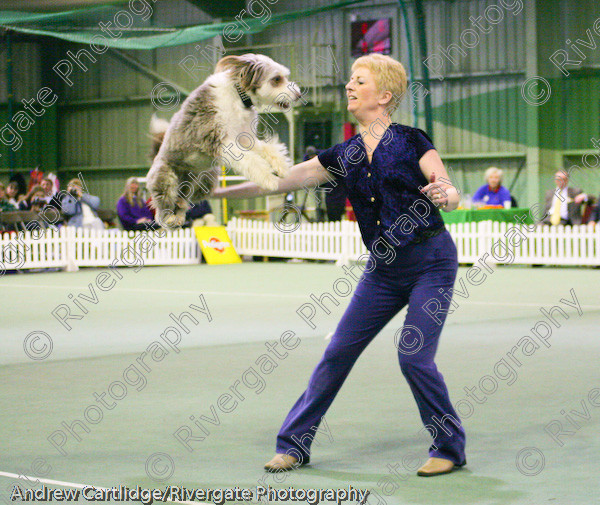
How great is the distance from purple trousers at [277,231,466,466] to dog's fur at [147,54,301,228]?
6.39 ft

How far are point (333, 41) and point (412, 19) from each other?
197 centimetres

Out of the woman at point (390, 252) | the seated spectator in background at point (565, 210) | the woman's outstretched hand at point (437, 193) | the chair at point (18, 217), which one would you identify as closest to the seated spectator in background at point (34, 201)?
the chair at point (18, 217)

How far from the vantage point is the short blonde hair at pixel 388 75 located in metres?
4.06

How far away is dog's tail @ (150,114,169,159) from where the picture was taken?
2.57 meters

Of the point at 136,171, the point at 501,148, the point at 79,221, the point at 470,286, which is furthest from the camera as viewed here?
the point at 136,171

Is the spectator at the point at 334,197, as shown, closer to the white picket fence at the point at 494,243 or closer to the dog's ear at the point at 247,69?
the dog's ear at the point at 247,69

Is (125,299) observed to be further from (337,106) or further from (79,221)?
(337,106)

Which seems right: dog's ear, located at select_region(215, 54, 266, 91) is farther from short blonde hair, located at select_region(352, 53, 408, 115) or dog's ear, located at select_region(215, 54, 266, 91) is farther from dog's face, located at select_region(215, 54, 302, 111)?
short blonde hair, located at select_region(352, 53, 408, 115)

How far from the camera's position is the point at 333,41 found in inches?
1005

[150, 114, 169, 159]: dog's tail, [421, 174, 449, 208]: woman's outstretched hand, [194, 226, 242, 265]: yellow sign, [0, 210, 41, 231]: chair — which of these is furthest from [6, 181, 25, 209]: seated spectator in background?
[150, 114, 169, 159]: dog's tail

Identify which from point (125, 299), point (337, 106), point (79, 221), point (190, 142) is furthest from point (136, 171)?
point (190, 142)

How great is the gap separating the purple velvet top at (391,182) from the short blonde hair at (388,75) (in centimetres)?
21

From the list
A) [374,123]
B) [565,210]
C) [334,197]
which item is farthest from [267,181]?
[565,210]

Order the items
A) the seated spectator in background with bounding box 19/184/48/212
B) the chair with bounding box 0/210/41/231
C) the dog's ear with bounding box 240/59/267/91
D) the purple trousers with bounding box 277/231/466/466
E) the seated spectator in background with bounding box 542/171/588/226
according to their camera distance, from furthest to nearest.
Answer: the seated spectator in background with bounding box 542/171/588/226
the chair with bounding box 0/210/41/231
the seated spectator in background with bounding box 19/184/48/212
the purple trousers with bounding box 277/231/466/466
the dog's ear with bounding box 240/59/267/91
